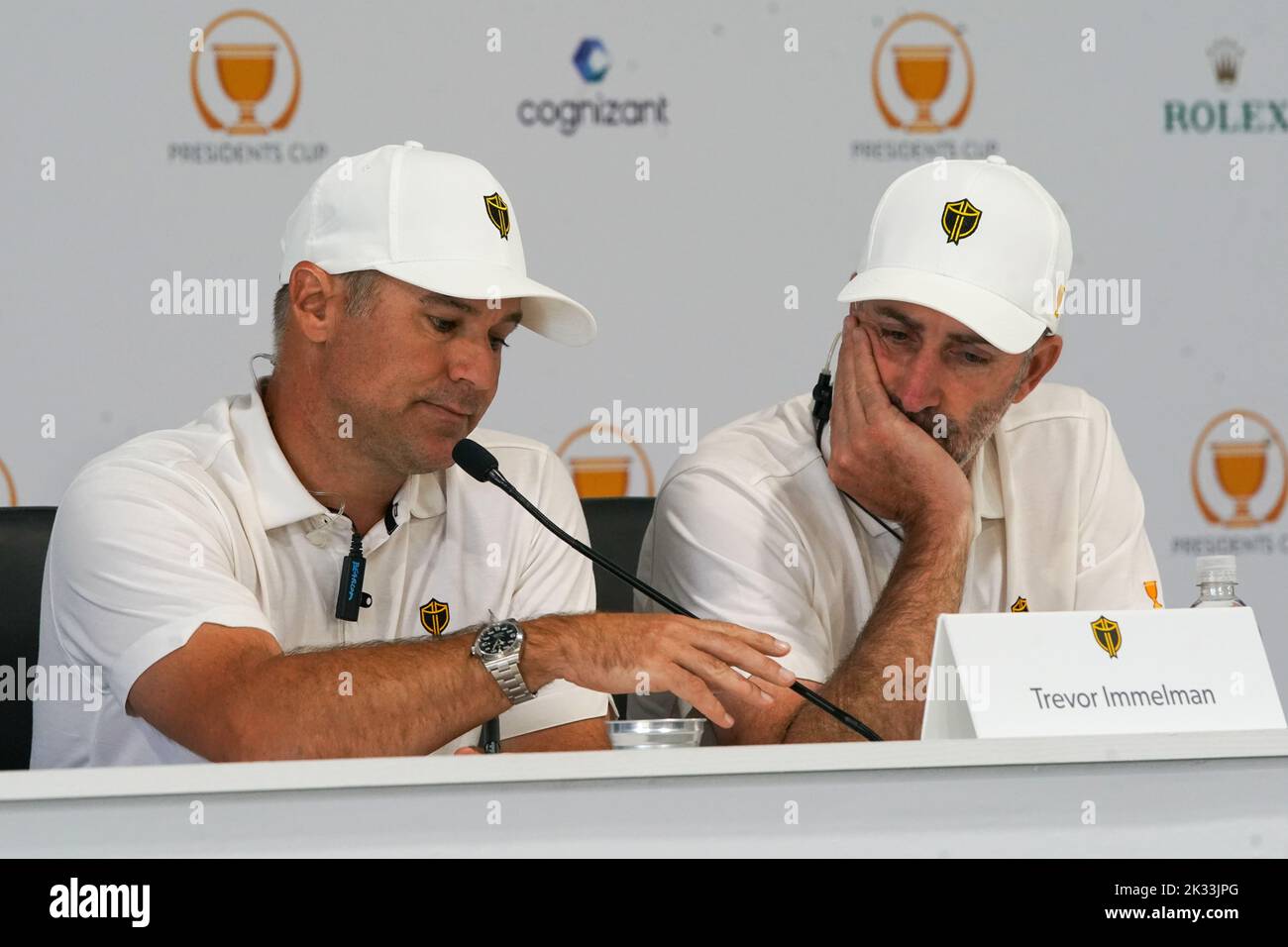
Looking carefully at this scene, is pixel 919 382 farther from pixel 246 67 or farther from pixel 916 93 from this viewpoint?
pixel 246 67

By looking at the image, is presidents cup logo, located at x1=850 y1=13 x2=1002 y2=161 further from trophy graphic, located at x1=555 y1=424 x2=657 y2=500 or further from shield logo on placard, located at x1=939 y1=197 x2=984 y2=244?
shield logo on placard, located at x1=939 y1=197 x2=984 y2=244

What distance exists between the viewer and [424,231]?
1760 millimetres

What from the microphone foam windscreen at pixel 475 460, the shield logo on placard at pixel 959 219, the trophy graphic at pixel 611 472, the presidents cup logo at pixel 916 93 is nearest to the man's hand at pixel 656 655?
the microphone foam windscreen at pixel 475 460

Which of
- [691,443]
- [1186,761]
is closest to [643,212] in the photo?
[691,443]

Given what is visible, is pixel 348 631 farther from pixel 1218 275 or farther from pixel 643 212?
pixel 1218 275

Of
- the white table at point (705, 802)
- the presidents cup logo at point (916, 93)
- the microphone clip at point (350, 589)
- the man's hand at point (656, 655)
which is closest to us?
the white table at point (705, 802)

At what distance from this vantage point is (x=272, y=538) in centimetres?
171

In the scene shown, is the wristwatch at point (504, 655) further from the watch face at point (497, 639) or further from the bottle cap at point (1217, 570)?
the bottle cap at point (1217, 570)

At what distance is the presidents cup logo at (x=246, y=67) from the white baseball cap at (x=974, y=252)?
110 centimetres

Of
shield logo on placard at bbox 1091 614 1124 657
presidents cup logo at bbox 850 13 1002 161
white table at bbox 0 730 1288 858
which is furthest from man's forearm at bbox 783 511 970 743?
presidents cup logo at bbox 850 13 1002 161

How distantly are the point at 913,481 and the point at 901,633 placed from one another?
0.22m

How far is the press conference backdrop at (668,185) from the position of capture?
2.39 meters

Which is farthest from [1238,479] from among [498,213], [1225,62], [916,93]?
[498,213]

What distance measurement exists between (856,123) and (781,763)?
188cm
